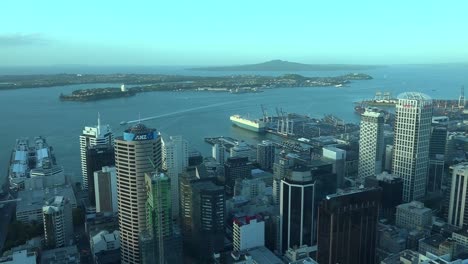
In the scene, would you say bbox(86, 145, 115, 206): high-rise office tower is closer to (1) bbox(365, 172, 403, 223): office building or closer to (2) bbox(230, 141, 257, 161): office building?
(2) bbox(230, 141, 257, 161): office building

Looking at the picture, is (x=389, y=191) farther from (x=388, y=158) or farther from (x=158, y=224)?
(x=158, y=224)

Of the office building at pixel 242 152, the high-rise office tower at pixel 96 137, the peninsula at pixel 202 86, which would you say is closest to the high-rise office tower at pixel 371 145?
the office building at pixel 242 152

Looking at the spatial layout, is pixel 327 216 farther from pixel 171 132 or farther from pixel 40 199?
pixel 171 132

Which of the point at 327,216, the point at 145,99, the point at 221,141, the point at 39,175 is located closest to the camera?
the point at 327,216

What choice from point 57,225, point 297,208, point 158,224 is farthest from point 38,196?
point 297,208

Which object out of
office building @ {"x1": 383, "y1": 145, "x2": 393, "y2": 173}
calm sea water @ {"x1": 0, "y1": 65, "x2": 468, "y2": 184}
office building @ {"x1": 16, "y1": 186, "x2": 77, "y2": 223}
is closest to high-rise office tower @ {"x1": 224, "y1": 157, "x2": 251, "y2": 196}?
office building @ {"x1": 16, "y1": 186, "x2": 77, "y2": 223}

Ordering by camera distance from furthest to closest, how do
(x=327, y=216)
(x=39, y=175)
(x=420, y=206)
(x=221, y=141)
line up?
(x=221, y=141), (x=39, y=175), (x=420, y=206), (x=327, y=216)

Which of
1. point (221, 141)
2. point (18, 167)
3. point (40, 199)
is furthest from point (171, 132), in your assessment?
point (40, 199)
